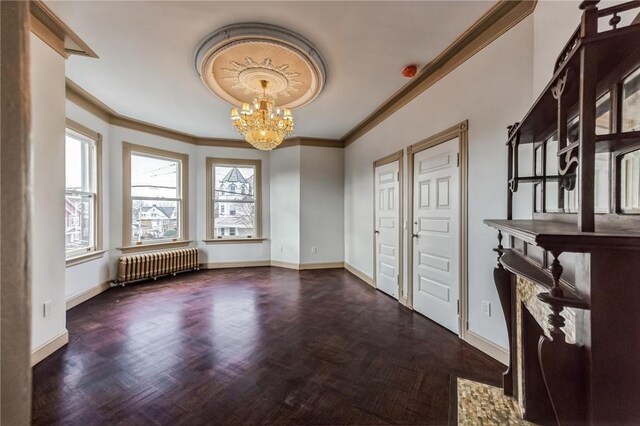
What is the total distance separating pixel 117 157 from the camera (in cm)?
441

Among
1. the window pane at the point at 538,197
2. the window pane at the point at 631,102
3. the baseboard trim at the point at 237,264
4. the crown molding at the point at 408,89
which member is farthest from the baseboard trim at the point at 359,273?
the window pane at the point at 631,102

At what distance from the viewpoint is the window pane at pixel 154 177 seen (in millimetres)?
4741

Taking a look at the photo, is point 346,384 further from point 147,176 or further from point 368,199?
point 147,176

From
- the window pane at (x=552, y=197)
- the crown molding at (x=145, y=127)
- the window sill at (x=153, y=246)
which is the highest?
the crown molding at (x=145, y=127)

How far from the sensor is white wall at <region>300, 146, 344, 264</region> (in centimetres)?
553

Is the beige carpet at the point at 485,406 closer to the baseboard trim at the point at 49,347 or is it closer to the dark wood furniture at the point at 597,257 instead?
the dark wood furniture at the point at 597,257

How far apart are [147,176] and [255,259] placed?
262 centimetres

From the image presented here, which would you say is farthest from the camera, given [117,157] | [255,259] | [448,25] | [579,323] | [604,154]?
[255,259]

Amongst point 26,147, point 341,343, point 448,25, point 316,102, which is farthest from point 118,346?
point 448,25

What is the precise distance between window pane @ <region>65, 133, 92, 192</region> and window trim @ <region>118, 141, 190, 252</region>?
619mm

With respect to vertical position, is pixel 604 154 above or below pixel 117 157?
below

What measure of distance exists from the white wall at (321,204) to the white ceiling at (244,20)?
193cm

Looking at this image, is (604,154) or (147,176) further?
(147,176)

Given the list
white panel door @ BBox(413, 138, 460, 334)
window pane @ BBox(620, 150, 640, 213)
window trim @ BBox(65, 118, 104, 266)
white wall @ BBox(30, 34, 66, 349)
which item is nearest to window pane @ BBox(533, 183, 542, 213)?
window pane @ BBox(620, 150, 640, 213)
